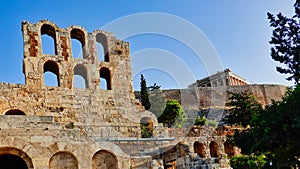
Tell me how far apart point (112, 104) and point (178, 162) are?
673 cm

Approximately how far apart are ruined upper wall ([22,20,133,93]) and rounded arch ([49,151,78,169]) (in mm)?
8914

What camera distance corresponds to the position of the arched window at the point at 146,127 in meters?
23.0

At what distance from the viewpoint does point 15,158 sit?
15258 millimetres

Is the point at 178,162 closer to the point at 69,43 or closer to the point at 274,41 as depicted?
the point at 274,41

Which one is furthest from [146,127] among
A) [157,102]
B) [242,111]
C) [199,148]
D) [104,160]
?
[157,102]

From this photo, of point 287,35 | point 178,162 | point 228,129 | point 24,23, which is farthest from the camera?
point 228,129

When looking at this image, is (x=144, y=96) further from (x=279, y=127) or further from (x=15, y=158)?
(x=279, y=127)

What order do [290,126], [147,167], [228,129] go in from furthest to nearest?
[228,129]
[147,167]
[290,126]

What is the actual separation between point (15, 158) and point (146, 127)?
10165mm

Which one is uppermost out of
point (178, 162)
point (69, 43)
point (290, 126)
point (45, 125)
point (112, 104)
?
point (69, 43)

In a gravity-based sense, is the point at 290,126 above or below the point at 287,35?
below

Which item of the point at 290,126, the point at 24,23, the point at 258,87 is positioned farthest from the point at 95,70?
the point at 258,87

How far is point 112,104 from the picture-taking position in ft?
78.6

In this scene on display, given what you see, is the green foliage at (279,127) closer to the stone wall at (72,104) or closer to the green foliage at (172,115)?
the stone wall at (72,104)
